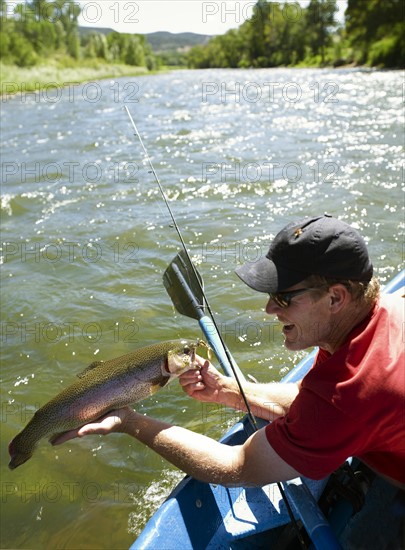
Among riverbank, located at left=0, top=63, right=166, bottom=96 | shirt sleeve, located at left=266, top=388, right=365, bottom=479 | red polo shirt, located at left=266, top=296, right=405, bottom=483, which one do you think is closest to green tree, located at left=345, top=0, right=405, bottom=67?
A: riverbank, located at left=0, top=63, right=166, bottom=96

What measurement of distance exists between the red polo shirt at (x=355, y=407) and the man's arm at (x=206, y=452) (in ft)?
0.28

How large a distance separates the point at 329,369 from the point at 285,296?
13.4 inches

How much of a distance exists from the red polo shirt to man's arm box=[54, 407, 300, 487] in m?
0.09

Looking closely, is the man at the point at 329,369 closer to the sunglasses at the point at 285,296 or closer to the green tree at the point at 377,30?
the sunglasses at the point at 285,296

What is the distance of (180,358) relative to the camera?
2.59 m

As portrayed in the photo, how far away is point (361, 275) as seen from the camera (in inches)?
75.9

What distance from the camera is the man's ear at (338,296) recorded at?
1.94 m

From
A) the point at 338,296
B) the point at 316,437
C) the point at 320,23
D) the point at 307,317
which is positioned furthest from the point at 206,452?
the point at 320,23

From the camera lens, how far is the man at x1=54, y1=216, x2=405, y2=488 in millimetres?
1745

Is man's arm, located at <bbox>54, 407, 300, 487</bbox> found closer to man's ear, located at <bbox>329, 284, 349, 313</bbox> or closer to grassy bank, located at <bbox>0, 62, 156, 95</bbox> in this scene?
man's ear, located at <bbox>329, 284, 349, 313</bbox>

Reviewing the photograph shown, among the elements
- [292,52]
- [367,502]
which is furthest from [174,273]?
[292,52]

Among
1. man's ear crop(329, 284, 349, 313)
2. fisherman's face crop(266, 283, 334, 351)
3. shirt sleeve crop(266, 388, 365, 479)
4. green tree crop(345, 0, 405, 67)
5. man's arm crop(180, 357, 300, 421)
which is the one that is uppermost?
green tree crop(345, 0, 405, 67)

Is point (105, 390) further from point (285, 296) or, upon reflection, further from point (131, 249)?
point (131, 249)

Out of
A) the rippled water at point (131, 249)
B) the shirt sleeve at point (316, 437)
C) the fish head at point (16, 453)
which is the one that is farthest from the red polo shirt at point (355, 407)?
the rippled water at point (131, 249)
